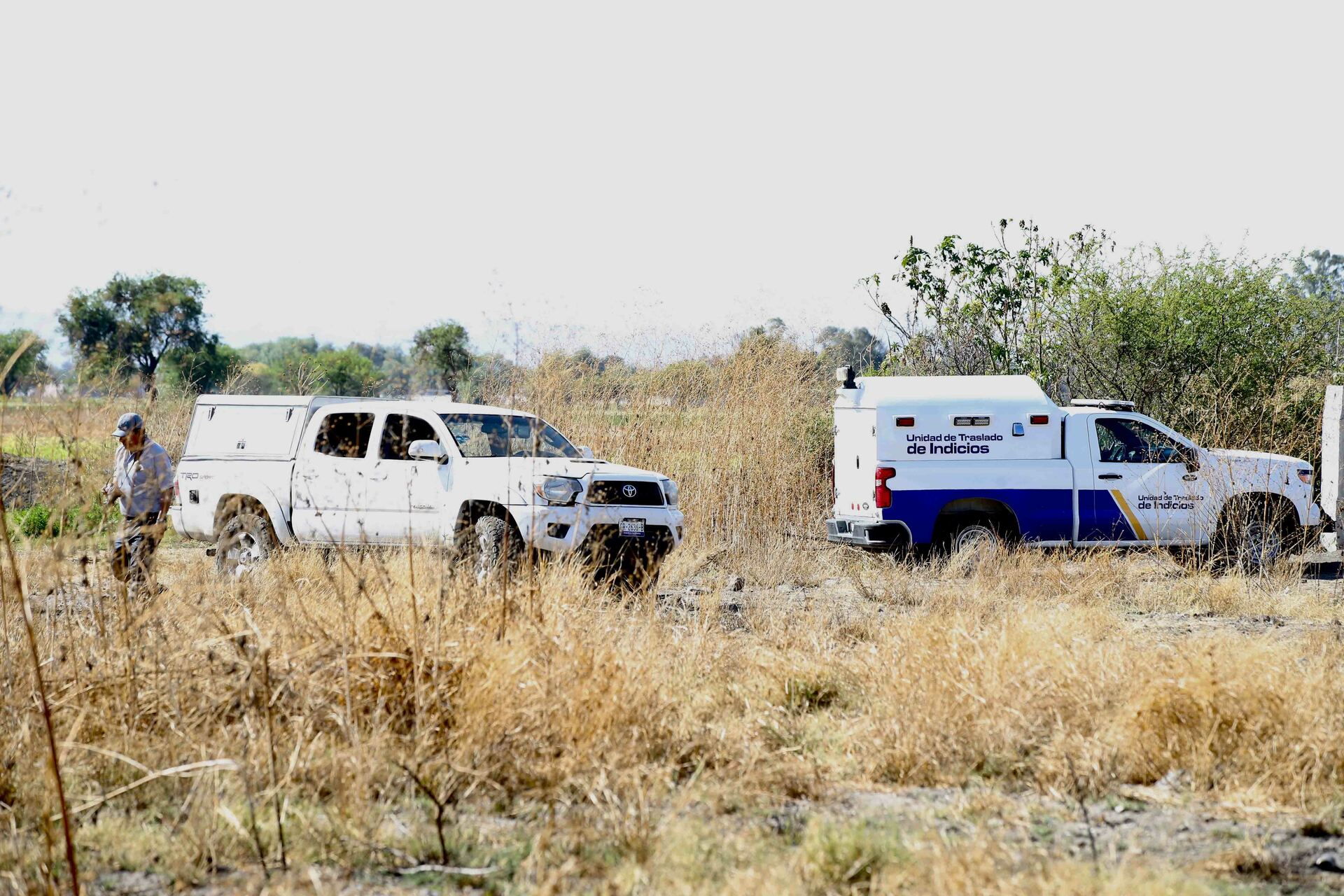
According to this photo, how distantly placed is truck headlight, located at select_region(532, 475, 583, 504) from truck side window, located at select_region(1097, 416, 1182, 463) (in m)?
5.71

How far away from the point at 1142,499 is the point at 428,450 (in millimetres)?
7339

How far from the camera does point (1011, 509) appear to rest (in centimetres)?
1345

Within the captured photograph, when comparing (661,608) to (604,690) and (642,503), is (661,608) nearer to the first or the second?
(642,503)

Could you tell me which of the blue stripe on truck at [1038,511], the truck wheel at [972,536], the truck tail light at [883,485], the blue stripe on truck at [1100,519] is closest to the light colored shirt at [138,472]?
the truck tail light at [883,485]

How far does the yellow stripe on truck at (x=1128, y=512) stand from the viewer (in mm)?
13484

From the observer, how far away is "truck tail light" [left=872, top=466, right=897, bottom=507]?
43.8 ft

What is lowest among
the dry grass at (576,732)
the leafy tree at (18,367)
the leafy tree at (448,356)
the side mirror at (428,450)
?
the dry grass at (576,732)

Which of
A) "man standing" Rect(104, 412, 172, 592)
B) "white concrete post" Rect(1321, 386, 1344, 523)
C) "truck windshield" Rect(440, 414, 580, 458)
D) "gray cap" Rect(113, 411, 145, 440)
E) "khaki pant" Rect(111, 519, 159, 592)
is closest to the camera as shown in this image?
"khaki pant" Rect(111, 519, 159, 592)

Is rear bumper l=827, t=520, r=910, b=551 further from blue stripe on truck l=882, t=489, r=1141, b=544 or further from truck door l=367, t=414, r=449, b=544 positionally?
truck door l=367, t=414, r=449, b=544

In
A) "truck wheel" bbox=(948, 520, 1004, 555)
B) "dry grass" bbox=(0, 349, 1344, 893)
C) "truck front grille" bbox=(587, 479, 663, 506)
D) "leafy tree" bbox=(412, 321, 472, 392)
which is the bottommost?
"dry grass" bbox=(0, 349, 1344, 893)

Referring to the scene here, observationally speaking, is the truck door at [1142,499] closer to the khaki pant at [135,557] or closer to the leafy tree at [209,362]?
the khaki pant at [135,557]

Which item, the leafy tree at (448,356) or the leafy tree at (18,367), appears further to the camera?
the leafy tree at (448,356)

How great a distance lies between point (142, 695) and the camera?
5.69 m

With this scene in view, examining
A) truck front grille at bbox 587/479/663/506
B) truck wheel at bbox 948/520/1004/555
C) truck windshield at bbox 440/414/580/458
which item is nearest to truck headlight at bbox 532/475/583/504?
truck front grille at bbox 587/479/663/506
